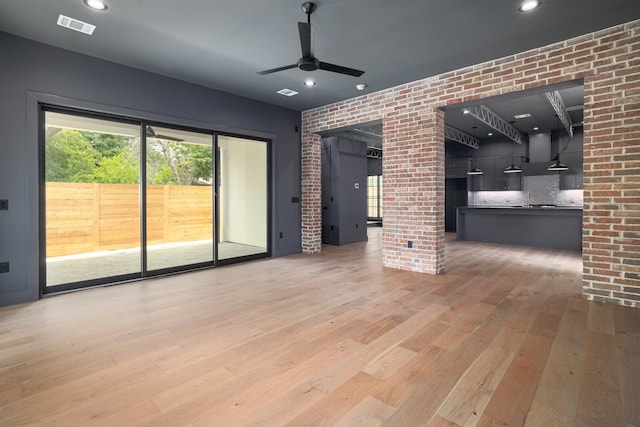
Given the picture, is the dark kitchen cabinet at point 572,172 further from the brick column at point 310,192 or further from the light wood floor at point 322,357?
the brick column at point 310,192

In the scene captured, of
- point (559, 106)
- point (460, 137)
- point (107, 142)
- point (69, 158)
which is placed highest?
point (460, 137)

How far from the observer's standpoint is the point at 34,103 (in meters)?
3.47

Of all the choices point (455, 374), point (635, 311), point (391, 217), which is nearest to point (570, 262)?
point (635, 311)

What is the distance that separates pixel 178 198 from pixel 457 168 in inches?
360

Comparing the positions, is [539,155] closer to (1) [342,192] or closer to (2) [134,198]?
(1) [342,192]

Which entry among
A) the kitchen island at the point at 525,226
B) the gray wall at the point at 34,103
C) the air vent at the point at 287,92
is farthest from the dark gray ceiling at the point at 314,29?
the kitchen island at the point at 525,226

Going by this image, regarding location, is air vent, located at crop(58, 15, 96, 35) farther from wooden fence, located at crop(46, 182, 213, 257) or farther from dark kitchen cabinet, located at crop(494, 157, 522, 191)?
dark kitchen cabinet, located at crop(494, 157, 522, 191)

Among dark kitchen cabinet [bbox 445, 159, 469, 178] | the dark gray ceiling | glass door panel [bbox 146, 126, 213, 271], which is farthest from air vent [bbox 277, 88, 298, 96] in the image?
dark kitchen cabinet [bbox 445, 159, 469, 178]

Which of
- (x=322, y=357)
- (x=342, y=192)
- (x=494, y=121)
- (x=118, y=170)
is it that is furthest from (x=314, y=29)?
(x=494, y=121)

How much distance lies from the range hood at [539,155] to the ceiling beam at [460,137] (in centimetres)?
154

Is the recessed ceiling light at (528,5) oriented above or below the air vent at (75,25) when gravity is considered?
below

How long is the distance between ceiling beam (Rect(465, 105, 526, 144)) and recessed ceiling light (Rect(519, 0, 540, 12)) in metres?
3.03

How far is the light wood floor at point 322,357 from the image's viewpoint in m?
1.64

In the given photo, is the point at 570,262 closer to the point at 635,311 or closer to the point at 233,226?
the point at 635,311
